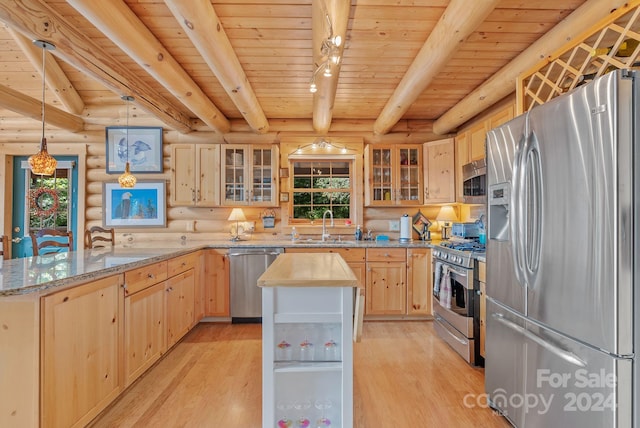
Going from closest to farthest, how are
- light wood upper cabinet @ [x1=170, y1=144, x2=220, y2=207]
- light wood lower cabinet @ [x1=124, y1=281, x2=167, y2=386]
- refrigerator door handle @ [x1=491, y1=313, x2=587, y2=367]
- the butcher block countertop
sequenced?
1. refrigerator door handle @ [x1=491, y1=313, x2=587, y2=367]
2. the butcher block countertop
3. light wood lower cabinet @ [x1=124, y1=281, x2=167, y2=386]
4. light wood upper cabinet @ [x1=170, y1=144, x2=220, y2=207]

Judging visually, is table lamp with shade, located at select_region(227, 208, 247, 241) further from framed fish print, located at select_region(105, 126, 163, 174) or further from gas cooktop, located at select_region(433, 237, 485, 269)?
gas cooktop, located at select_region(433, 237, 485, 269)

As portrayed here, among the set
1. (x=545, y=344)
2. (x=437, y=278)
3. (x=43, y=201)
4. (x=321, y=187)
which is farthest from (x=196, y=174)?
(x=545, y=344)

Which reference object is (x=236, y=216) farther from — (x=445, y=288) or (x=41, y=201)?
(x=41, y=201)

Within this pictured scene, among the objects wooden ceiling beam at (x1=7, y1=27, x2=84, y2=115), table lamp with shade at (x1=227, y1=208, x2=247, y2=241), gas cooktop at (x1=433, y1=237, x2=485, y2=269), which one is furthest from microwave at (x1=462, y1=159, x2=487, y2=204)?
wooden ceiling beam at (x1=7, y1=27, x2=84, y2=115)

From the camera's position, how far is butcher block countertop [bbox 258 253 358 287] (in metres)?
1.59

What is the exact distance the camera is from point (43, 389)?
1456 millimetres

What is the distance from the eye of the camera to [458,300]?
294 centimetres

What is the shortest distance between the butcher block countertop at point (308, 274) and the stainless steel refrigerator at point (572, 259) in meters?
0.95

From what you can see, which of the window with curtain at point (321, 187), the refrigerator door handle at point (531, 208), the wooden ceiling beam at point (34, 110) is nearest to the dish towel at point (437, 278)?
the window with curtain at point (321, 187)

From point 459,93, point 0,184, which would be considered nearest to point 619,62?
point 459,93

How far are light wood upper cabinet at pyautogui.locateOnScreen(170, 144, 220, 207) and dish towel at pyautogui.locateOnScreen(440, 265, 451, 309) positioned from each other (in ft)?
9.46

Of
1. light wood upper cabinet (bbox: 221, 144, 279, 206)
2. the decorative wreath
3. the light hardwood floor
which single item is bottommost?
the light hardwood floor

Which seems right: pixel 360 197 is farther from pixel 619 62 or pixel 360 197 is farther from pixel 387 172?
pixel 619 62

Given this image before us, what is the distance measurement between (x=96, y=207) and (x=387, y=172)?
4.08 metres
